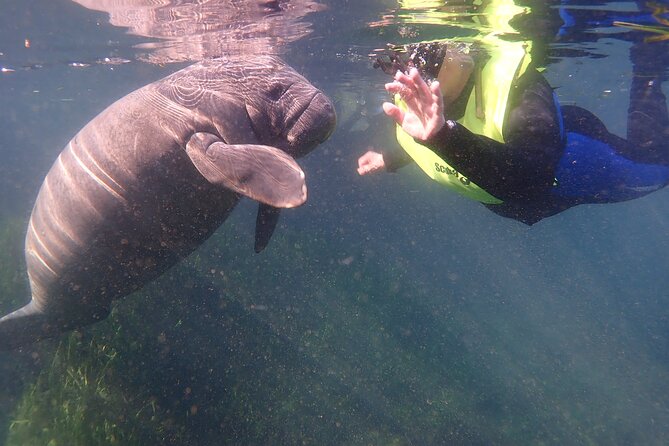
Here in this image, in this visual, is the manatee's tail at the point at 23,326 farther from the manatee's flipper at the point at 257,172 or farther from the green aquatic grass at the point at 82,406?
the manatee's flipper at the point at 257,172

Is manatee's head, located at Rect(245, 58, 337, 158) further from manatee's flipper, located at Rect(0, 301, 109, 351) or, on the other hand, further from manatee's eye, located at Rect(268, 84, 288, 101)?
manatee's flipper, located at Rect(0, 301, 109, 351)

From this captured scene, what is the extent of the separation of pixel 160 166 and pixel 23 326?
3.20m

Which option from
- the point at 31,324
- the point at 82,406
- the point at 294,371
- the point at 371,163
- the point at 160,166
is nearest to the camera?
the point at 160,166

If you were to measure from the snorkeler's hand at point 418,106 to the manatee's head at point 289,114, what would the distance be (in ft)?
3.01

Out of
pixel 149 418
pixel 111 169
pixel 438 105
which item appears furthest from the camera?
pixel 149 418

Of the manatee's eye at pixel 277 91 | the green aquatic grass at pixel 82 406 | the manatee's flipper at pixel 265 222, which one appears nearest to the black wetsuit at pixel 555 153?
the manatee's eye at pixel 277 91

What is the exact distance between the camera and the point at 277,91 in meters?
3.79

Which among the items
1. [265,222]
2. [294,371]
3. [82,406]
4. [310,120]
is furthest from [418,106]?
[294,371]

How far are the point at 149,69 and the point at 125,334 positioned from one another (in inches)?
524

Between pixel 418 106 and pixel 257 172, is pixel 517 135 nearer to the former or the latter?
pixel 418 106

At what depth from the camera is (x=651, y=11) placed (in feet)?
25.3

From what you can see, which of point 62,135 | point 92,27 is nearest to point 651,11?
point 92,27

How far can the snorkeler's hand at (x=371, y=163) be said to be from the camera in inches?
222

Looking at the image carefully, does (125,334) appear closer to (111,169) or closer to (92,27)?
(111,169)
